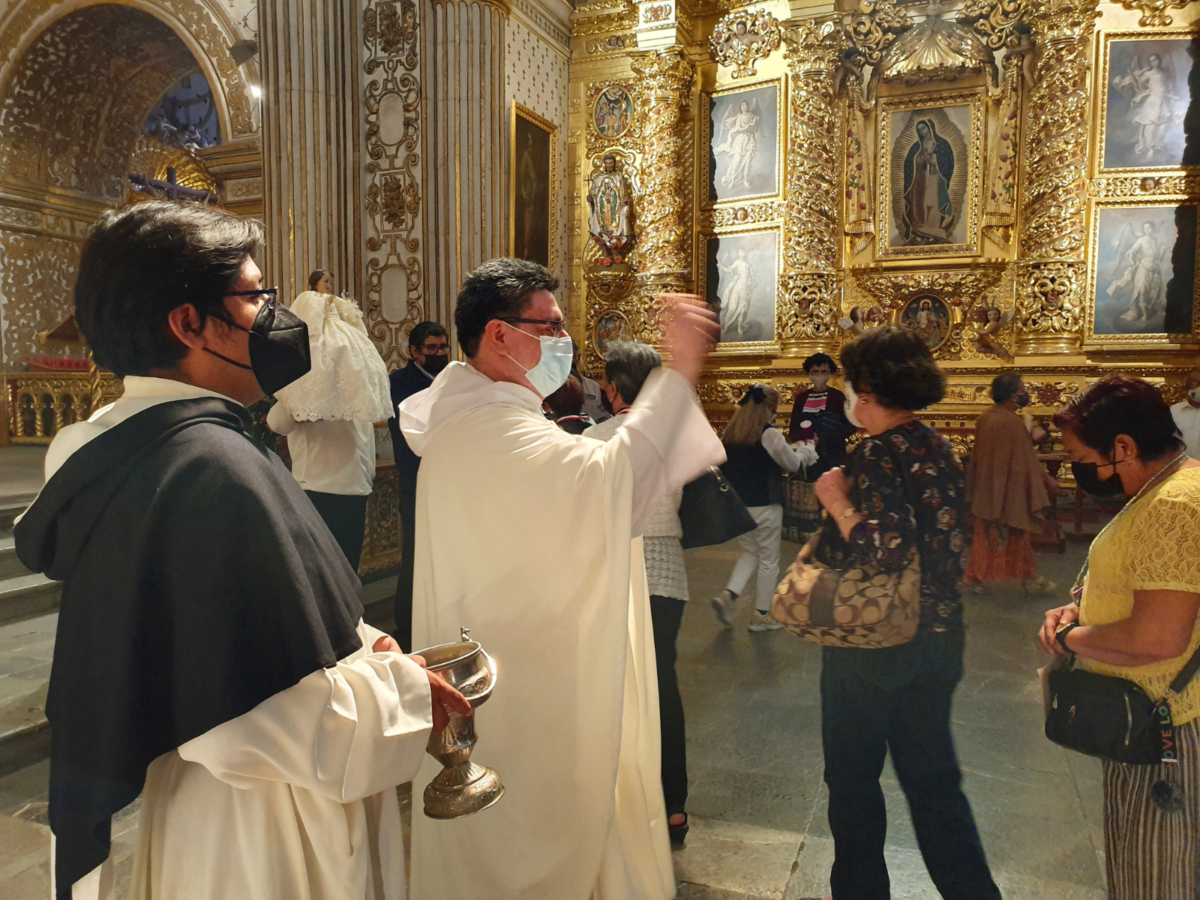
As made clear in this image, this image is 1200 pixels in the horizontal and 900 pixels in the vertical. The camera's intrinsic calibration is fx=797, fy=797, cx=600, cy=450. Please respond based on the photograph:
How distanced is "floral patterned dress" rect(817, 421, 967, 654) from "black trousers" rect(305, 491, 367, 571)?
3.08 m

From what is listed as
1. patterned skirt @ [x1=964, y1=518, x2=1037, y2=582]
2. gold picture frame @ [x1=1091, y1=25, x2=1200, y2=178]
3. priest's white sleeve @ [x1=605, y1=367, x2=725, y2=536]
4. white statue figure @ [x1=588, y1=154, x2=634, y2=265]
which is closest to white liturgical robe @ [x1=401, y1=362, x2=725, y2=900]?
priest's white sleeve @ [x1=605, y1=367, x2=725, y2=536]

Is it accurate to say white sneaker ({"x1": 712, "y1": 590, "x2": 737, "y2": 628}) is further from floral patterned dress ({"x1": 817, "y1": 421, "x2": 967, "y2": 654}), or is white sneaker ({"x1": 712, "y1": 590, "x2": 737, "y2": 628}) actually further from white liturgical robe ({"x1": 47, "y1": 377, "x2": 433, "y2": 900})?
white liturgical robe ({"x1": 47, "y1": 377, "x2": 433, "y2": 900})

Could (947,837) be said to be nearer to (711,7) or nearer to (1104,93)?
(1104,93)

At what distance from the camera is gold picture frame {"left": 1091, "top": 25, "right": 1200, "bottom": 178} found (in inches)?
347

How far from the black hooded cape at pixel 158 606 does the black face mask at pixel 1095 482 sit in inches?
73.6

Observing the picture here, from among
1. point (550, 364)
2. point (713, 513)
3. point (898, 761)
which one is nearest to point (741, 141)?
point (713, 513)

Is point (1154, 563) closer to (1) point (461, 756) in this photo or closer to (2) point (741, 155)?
(1) point (461, 756)

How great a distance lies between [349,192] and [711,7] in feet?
18.2

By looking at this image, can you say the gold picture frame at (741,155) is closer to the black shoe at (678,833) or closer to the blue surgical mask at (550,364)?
the blue surgical mask at (550,364)

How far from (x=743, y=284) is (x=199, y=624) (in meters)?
10.2

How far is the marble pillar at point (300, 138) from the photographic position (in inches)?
324

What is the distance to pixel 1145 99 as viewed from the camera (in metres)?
8.93

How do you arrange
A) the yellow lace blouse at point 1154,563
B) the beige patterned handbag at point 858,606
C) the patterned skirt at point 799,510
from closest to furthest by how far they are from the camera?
the yellow lace blouse at point 1154,563, the beige patterned handbag at point 858,606, the patterned skirt at point 799,510

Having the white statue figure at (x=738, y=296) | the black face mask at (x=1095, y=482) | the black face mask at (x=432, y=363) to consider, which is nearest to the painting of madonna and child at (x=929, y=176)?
the white statue figure at (x=738, y=296)
